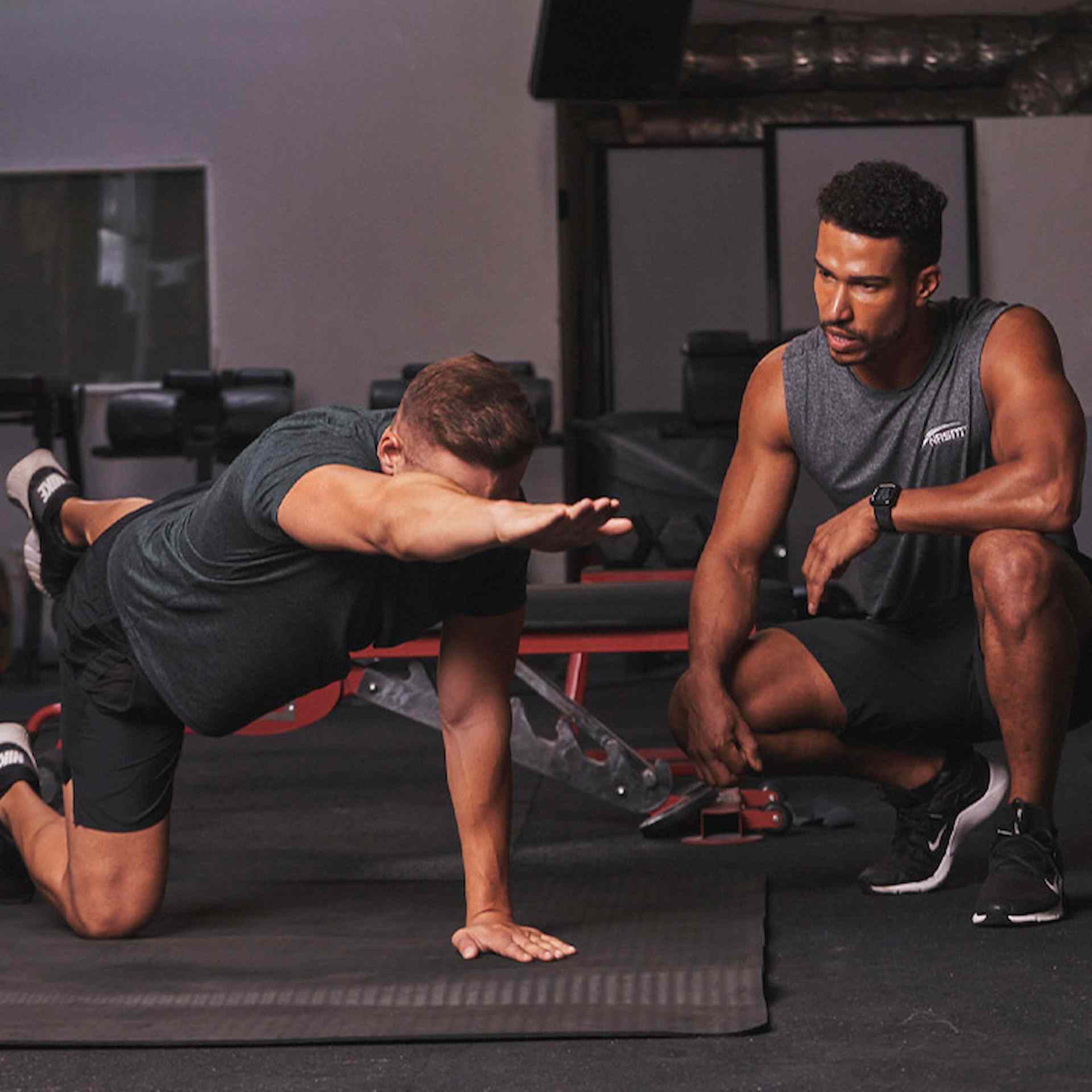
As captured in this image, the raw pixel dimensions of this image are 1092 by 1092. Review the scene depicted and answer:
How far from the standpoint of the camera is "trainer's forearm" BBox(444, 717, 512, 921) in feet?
6.13

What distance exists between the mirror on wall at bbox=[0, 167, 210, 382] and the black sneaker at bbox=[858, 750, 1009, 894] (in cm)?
437

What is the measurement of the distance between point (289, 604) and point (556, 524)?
21.1 inches

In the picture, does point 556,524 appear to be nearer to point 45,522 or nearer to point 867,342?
point 867,342

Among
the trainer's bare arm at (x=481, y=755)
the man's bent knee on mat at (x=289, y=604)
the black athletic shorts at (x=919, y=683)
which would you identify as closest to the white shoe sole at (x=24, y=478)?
the man's bent knee on mat at (x=289, y=604)

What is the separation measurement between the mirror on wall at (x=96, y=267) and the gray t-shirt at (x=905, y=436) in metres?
4.21

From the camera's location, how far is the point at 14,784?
2320 mm

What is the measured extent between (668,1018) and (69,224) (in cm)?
504

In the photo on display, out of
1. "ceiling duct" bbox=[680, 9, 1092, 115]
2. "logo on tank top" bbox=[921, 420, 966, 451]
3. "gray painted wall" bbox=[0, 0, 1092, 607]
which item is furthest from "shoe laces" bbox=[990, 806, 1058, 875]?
"ceiling duct" bbox=[680, 9, 1092, 115]

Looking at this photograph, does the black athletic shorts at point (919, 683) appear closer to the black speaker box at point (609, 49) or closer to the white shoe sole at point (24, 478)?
the white shoe sole at point (24, 478)

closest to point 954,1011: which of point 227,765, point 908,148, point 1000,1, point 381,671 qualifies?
point 381,671

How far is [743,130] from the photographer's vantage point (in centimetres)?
743

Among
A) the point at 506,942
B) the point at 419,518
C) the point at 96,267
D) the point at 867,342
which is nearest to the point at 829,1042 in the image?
the point at 506,942

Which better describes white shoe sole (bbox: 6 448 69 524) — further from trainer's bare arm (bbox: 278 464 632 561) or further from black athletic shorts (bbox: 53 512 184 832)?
trainer's bare arm (bbox: 278 464 632 561)

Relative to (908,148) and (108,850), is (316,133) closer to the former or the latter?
(908,148)
